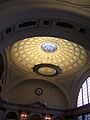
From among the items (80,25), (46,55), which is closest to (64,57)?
(46,55)

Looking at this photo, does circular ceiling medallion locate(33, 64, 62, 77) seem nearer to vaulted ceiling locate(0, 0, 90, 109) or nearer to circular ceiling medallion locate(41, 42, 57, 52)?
vaulted ceiling locate(0, 0, 90, 109)

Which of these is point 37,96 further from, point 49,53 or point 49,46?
point 49,46

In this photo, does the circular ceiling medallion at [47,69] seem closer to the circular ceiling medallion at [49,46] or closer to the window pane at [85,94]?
the circular ceiling medallion at [49,46]

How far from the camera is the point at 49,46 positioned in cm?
1777

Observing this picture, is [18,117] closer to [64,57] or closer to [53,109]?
[53,109]

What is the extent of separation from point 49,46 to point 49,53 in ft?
2.79

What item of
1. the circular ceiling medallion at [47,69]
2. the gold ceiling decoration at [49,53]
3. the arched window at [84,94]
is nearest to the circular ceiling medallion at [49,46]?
the gold ceiling decoration at [49,53]

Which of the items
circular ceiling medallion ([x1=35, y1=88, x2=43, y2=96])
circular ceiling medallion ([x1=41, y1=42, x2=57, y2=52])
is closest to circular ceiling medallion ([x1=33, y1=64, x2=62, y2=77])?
circular ceiling medallion ([x1=41, y1=42, x2=57, y2=52])

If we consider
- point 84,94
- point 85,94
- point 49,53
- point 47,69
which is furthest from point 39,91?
point 85,94

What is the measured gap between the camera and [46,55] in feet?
60.5

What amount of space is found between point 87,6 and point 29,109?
41.9 ft

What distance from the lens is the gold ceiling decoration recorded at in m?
16.7

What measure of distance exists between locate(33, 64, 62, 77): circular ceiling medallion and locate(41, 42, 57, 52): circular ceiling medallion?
1.97 m

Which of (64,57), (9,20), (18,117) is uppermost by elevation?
(64,57)
